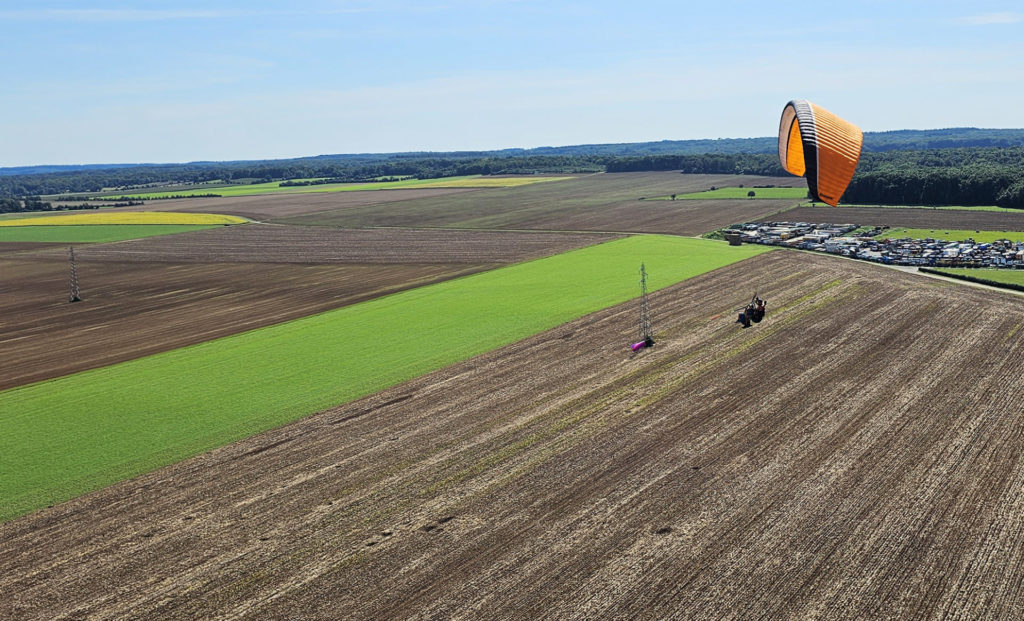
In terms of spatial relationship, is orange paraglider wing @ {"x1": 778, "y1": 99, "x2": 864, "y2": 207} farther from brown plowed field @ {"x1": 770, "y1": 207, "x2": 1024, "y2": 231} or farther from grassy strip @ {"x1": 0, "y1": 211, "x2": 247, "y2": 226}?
grassy strip @ {"x1": 0, "y1": 211, "x2": 247, "y2": 226}

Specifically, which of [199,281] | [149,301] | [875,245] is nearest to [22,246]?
[199,281]

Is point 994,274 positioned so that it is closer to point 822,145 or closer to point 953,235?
point 953,235

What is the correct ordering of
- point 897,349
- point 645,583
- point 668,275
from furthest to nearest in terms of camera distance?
point 668,275 < point 897,349 < point 645,583

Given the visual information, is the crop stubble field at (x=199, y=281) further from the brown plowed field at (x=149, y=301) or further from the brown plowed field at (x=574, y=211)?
the brown plowed field at (x=574, y=211)

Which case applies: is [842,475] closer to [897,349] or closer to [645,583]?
[645,583]

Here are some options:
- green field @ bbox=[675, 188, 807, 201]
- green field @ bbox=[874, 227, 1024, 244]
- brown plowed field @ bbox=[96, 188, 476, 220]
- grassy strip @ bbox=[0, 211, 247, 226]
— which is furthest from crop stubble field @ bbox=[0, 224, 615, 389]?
green field @ bbox=[675, 188, 807, 201]

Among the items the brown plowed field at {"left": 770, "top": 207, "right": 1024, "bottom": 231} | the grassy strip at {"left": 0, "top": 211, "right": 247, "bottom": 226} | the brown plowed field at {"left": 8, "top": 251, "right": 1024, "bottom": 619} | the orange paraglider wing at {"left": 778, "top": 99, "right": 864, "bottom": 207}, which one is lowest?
the brown plowed field at {"left": 8, "top": 251, "right": 1024, "bottom": 619}

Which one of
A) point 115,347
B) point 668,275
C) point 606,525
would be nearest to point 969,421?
point 606,525

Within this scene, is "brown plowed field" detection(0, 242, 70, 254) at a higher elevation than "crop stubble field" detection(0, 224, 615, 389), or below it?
higher
